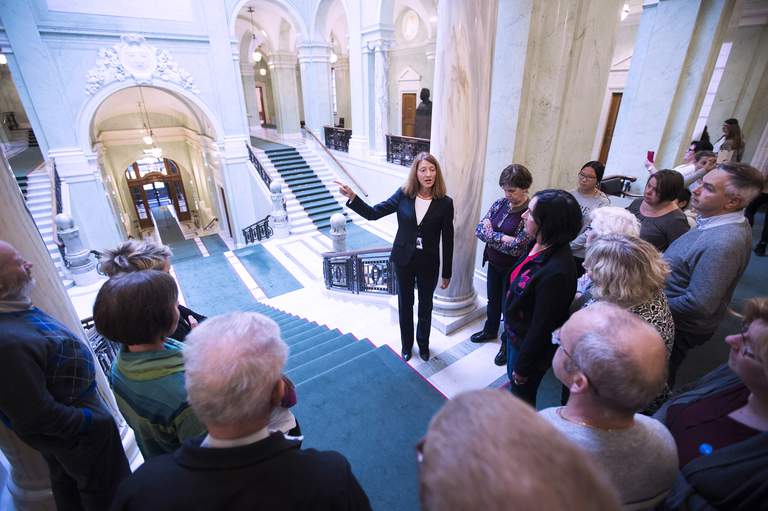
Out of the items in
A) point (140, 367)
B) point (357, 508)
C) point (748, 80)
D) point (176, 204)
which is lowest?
point (176, 204)

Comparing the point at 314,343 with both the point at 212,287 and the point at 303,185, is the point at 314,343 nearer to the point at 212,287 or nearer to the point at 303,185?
the point at 212,287

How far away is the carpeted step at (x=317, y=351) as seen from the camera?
3.18m

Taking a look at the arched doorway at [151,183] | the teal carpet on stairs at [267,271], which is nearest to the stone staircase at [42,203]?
the teal carpet on stairs at [267,271]

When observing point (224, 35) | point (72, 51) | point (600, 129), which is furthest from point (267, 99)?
point (600, 129)

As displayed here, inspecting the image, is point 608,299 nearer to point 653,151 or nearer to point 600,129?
point 653,151

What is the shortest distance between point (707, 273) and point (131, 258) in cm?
311

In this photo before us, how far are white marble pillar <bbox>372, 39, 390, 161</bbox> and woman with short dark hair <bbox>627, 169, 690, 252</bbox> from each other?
913 cm

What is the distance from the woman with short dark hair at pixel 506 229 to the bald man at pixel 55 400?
2.37 meters

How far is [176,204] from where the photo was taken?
67.8ft

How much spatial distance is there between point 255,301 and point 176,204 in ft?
57.4

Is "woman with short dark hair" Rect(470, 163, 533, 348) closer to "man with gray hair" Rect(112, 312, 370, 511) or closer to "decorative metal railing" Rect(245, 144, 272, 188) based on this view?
"man with gray hair" Rect(112, 312, 370, 511)

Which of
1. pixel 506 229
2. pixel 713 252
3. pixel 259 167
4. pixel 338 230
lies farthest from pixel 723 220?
pixel 259 167

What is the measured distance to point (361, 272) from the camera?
18.4ft

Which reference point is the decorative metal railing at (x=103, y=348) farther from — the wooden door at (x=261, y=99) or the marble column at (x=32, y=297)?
the wooden door at (x=261, y=99)
